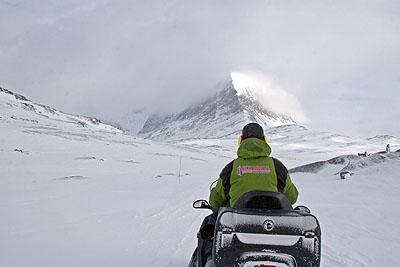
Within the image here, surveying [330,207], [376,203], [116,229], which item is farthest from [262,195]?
[376,203]

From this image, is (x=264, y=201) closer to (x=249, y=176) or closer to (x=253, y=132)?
(x=249, y=176)

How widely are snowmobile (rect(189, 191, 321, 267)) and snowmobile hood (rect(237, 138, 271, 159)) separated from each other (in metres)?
0.69

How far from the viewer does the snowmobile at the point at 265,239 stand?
10.5 ft

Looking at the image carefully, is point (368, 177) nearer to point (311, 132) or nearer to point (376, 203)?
point (376, 203)

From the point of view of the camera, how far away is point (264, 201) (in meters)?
3.56

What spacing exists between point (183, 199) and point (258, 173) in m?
11.2

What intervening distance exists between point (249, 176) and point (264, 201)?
345 mm

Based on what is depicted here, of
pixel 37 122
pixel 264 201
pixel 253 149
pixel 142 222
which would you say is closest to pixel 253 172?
pixel 253 149

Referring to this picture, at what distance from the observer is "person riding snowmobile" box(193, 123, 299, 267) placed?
151 inches

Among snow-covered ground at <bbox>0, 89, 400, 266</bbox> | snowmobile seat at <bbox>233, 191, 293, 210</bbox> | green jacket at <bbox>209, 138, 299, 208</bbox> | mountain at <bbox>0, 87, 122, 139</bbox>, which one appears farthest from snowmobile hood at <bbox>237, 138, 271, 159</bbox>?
mountain at <bbox>0, 87, 122, 139</bbox>

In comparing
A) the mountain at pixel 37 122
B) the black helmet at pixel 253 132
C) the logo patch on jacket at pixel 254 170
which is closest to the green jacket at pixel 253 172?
the logo patch on jacket at pixel 254 170

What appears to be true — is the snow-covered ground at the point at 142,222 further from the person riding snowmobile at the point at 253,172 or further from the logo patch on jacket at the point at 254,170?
the logo patch on jacket at the point at 254,170

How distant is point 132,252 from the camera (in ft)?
22.8

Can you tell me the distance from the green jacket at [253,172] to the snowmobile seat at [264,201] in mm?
222
